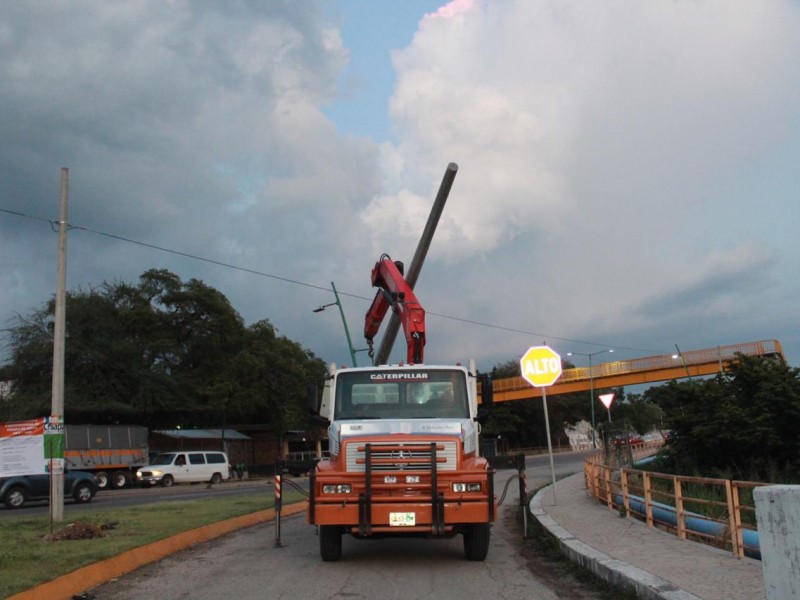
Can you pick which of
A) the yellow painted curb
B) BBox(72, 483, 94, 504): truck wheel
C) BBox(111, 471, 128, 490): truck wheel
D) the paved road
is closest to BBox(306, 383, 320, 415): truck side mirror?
the paved road

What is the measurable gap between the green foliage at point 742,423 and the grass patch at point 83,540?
13248 millimetres

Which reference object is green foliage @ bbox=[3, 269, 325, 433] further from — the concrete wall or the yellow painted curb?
the concrete wall

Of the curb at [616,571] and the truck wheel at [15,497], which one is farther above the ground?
the truck wheel at [15,497]

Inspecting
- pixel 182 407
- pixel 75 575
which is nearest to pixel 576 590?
pixel 75 575

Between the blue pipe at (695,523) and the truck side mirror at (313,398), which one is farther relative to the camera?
the truck side mirror at (313,398)

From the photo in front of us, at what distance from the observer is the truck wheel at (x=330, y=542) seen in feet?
33.4

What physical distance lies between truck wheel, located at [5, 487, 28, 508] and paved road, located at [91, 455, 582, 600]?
556 inches

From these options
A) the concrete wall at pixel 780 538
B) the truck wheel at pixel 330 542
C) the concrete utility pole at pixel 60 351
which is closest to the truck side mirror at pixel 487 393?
the truck wheel at pixel 330 542

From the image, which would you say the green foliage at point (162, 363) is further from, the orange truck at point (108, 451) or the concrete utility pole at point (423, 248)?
the concrete utility pole at point (423, 248)

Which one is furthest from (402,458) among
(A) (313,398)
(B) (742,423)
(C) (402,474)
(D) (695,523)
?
(B) (742,423)

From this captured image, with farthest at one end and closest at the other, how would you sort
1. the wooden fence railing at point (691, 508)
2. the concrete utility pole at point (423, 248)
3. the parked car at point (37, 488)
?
the parked car at point (37, 488), the concrete utility pole at point (423, 248), the wooden fence railing at point (691, 508)

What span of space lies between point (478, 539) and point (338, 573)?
79.7 inches

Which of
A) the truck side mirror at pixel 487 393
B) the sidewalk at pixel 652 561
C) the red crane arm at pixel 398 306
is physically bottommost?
the sidewalk at pixel 652 561

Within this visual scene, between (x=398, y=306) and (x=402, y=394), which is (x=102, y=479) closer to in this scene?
(x=398, y=306)
